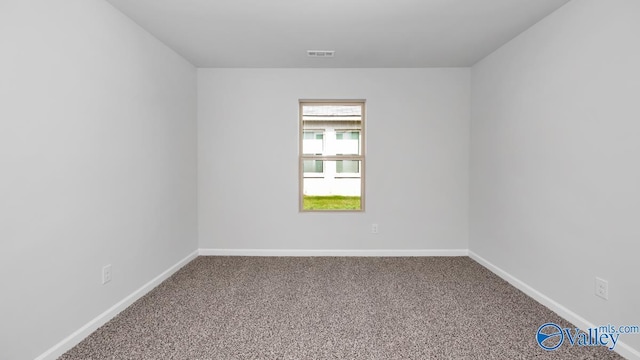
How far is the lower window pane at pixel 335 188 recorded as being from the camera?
4184mm

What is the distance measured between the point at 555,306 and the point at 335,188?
2601mm

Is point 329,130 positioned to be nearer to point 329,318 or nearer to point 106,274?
point 329,318

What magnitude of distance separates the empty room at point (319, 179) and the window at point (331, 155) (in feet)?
0.10

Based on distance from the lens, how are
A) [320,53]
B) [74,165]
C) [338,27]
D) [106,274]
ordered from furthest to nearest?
[320,53]
[338,27]
[106,274]
[74,165]

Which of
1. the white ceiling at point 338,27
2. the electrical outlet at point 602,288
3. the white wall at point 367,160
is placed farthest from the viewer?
the white wall at point 367,160

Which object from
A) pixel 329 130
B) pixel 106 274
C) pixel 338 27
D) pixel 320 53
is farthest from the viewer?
pixel 329 130

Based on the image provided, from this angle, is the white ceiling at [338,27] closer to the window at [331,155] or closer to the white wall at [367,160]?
the white wall at [367,160]

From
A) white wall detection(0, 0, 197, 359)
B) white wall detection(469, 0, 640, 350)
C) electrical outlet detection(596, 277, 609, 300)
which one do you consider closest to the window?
white wall detection(469, 0, 640, 350)

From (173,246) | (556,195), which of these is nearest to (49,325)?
(173,246)

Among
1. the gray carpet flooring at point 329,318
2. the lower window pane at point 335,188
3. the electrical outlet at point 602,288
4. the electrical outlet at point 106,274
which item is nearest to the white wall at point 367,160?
the lower window pane at point 335,188

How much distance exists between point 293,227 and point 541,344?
2.80 meters

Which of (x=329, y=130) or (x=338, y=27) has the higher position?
(x=338, y=27)

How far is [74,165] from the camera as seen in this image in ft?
6.71

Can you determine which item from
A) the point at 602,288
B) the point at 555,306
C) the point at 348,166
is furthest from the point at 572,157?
the point at 348,166
